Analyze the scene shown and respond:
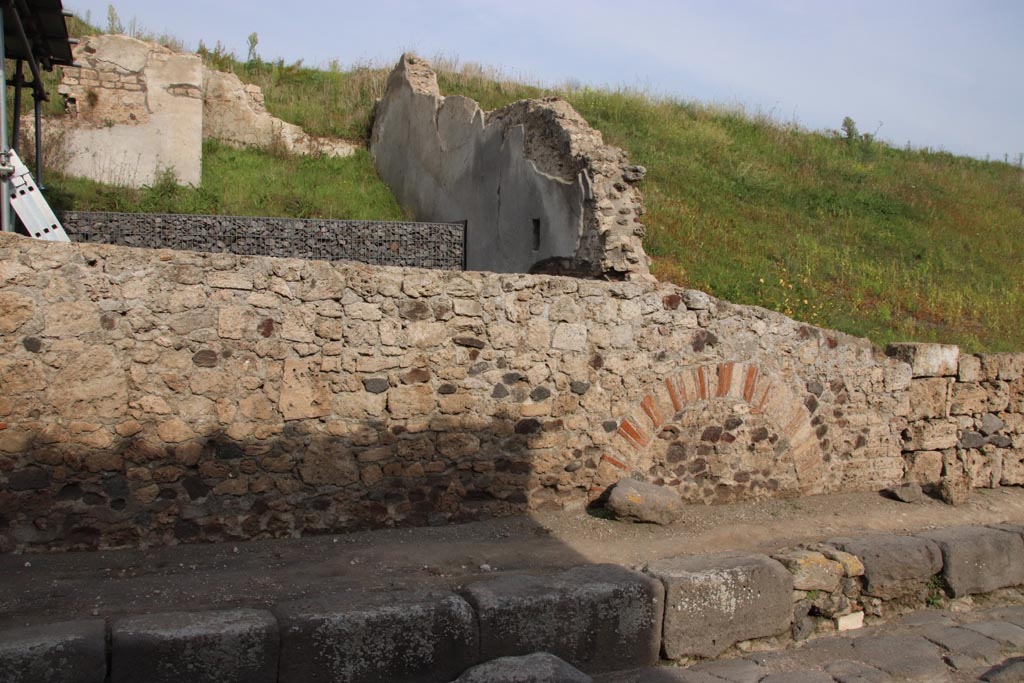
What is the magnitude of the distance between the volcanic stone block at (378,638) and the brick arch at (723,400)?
206 centimetres

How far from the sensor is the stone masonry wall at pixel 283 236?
927 cm

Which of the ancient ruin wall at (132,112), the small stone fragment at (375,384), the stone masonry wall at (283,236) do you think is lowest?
the small stone fragment at (375,384)

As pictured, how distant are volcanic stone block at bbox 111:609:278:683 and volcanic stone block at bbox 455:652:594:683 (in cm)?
80

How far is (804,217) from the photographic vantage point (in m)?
12.1

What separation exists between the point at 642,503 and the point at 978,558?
2346 millimetres

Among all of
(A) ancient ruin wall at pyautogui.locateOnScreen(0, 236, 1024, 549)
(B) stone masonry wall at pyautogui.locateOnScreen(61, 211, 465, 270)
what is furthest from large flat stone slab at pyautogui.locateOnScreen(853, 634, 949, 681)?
(B) stone masonry wall at pyautogui.locateOnScreen(61, 211, 465, 270)

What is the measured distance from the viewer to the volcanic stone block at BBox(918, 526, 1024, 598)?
5.69 metres

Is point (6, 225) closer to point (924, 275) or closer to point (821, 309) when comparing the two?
point (821, 309)

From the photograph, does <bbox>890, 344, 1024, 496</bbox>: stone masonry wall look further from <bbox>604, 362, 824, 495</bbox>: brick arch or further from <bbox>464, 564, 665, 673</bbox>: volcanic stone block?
<bbox>464, 564, 665, 673</bbox>: volcanic stone block

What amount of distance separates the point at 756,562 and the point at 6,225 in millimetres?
4883

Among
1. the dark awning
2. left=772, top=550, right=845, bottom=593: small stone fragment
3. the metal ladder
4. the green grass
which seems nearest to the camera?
left=772, top=550, right=845, bottom=593: small stone fragment

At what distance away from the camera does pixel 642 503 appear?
5441mm

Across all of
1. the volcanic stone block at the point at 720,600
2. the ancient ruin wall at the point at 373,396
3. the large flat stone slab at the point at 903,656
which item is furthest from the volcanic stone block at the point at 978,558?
the volcanic stone block at the point at 720,600

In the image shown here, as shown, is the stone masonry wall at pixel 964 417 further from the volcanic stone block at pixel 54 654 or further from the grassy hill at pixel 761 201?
the volcanic stone block at pixel 54 654
